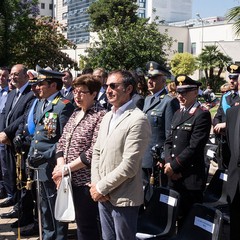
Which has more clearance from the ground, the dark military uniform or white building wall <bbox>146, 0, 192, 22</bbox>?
white building wall <bbox>146, 0, 192, 22</bbox>

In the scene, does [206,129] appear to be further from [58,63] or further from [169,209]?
[58,63]

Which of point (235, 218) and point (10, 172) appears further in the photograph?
point (10, 172)

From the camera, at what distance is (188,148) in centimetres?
430

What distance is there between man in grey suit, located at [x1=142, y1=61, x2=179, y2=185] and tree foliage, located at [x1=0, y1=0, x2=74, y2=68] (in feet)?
41.7

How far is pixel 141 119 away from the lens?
3189 mm

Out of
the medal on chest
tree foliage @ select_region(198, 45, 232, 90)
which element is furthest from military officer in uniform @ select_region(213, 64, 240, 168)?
tree foliage @ select_region(198, 45, 232, 90)

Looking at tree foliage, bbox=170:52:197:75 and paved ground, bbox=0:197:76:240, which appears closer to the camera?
paved ground, bbox=0:197:76:240

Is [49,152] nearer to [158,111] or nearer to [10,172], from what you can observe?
[158,111]

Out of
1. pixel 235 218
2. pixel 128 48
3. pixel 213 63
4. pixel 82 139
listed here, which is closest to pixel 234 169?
pixel 235 218

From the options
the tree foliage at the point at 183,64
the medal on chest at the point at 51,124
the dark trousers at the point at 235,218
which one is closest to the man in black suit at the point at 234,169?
the dark trousers at the point at 235,218

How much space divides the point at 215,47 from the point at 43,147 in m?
44.1

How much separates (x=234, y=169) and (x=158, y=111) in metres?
1.45

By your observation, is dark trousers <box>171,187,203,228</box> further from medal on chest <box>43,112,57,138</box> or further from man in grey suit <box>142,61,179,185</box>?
medal on chest <box>43,112,57,138</box>

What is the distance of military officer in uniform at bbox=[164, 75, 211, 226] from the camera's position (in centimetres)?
431
